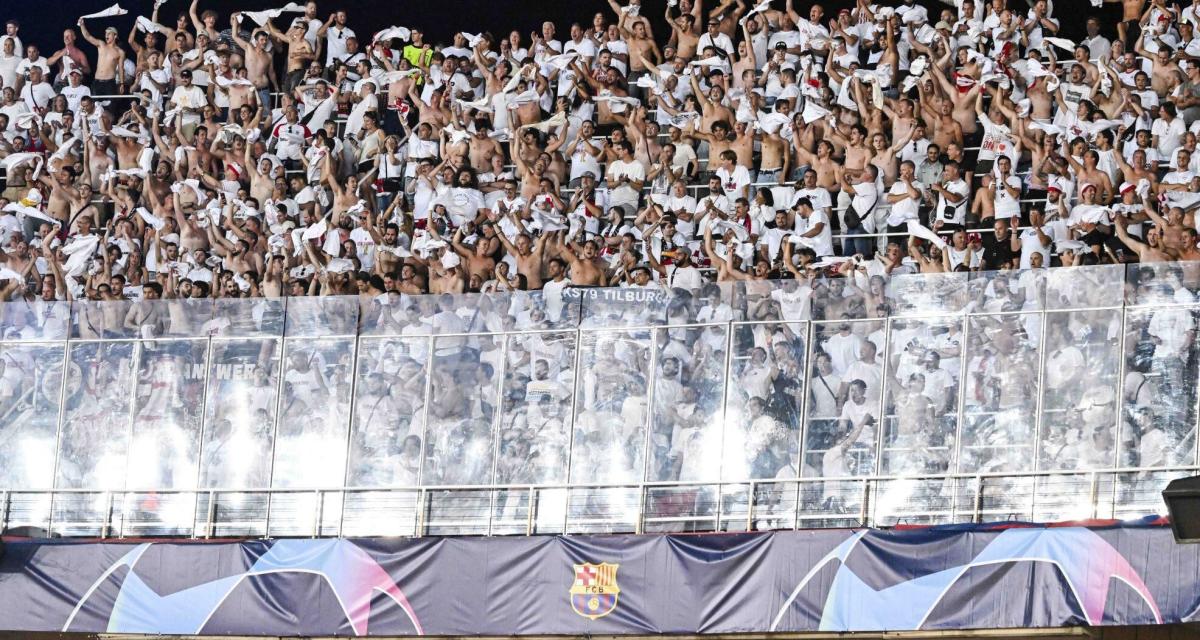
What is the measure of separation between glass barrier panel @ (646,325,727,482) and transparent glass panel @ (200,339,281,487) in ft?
9.79

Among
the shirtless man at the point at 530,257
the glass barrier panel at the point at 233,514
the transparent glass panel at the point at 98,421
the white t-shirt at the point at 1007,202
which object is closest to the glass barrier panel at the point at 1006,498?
the white t-shirt at the point at 1007,202

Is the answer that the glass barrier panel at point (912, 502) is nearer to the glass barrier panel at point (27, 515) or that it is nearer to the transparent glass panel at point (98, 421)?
the transparent glass panel at point (98, 421)

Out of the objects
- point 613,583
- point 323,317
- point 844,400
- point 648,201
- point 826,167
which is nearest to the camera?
point 844,400

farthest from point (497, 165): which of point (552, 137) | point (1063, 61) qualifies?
point (1063, 61)

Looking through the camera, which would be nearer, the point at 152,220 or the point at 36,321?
the point at 36,321

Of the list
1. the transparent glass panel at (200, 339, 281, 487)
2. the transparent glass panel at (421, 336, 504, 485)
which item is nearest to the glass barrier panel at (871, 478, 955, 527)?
the transparent glass panel at (421, 336, 504, 485)

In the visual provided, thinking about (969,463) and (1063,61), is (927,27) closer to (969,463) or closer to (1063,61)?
(1063,61)

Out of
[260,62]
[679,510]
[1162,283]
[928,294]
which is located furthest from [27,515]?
[1162,283]

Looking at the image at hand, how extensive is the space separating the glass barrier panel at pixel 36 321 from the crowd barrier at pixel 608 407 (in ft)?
0.07

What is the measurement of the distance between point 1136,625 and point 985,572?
1.02m

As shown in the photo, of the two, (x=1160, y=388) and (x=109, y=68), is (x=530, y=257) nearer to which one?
(x=1160, y=388)

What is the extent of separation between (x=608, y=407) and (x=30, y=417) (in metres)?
4.66

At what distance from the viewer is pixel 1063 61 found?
1894 cm

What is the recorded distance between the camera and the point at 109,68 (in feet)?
76.0
